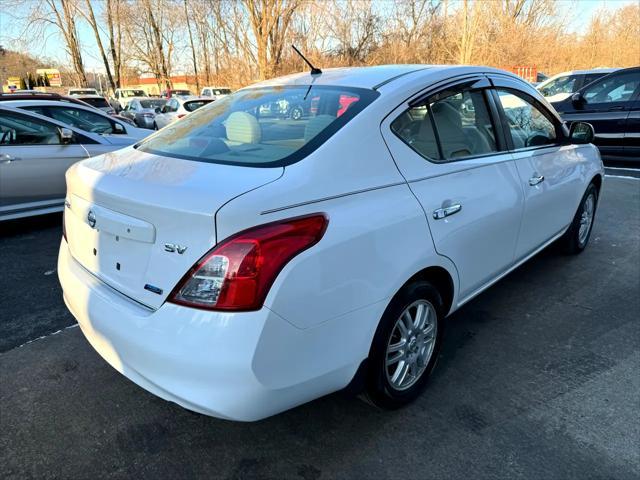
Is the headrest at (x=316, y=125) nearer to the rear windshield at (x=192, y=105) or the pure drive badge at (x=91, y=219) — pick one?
the pure drive badge at (x=91, y=219)

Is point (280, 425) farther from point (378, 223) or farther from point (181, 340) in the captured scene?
point (378, 223)

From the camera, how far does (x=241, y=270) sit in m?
1.68

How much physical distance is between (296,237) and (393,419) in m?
1.20

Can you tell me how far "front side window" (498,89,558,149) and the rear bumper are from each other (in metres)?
1.98

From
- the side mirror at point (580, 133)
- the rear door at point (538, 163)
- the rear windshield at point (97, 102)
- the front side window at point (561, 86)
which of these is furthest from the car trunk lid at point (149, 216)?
the rear windshield at point (97, 102)

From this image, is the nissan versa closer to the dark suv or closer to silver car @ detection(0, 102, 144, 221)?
silver car @ detection(0, 102, 144, 221)

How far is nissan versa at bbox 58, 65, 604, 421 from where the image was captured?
5.62 feet

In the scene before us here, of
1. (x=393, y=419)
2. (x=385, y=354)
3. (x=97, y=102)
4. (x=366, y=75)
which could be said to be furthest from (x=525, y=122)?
(x=97, y=102)

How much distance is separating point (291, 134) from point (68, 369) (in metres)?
1.92

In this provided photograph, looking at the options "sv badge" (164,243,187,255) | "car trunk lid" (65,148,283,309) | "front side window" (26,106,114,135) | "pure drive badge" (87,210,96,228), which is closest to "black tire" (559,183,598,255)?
"car trunk lid" (65,148,283,309)

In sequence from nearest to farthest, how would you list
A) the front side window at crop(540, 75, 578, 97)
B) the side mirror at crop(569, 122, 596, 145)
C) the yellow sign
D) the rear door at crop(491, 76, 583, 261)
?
the rear door at crop(491, 76, 583, 261) < the side mirror at crop(569, 122, 596, 145) < the front side window at crop(540, 75, 578, 97) < the yellow sign

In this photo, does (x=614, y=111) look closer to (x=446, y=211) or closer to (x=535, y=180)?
(x=535, y=180)

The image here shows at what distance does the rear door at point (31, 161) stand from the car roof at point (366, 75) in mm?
3795

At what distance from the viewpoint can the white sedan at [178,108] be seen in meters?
14.9
